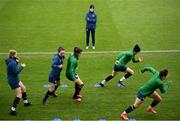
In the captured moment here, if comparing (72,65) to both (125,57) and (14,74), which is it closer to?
(14,74)

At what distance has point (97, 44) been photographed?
1895 cm

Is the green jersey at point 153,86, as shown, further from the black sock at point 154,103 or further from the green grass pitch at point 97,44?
the green grass pitch at point 97,44

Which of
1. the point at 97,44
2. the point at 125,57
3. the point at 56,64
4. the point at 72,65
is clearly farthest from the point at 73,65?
the point at 97,44

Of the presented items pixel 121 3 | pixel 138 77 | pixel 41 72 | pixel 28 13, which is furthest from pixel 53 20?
pixel 138 77

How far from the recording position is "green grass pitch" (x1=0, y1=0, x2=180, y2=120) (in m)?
12.5

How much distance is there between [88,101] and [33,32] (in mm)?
8627

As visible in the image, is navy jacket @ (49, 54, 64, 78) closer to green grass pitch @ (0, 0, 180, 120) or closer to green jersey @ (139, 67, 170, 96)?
green grass pitch @ (0, 0, 180, 120)

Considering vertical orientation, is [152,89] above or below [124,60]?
below

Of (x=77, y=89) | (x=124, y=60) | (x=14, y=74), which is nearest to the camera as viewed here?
(x=14, y=74)

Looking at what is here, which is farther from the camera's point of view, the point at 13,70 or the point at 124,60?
the point at 124,60

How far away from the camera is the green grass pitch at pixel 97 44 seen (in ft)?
40.9

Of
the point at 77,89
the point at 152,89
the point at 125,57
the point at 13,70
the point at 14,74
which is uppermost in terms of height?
the point at 125,57

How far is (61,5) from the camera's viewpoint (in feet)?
85.6

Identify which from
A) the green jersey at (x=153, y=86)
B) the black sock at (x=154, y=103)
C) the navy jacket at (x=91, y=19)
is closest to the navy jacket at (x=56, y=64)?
the green jersey at (x=153, y=86)
